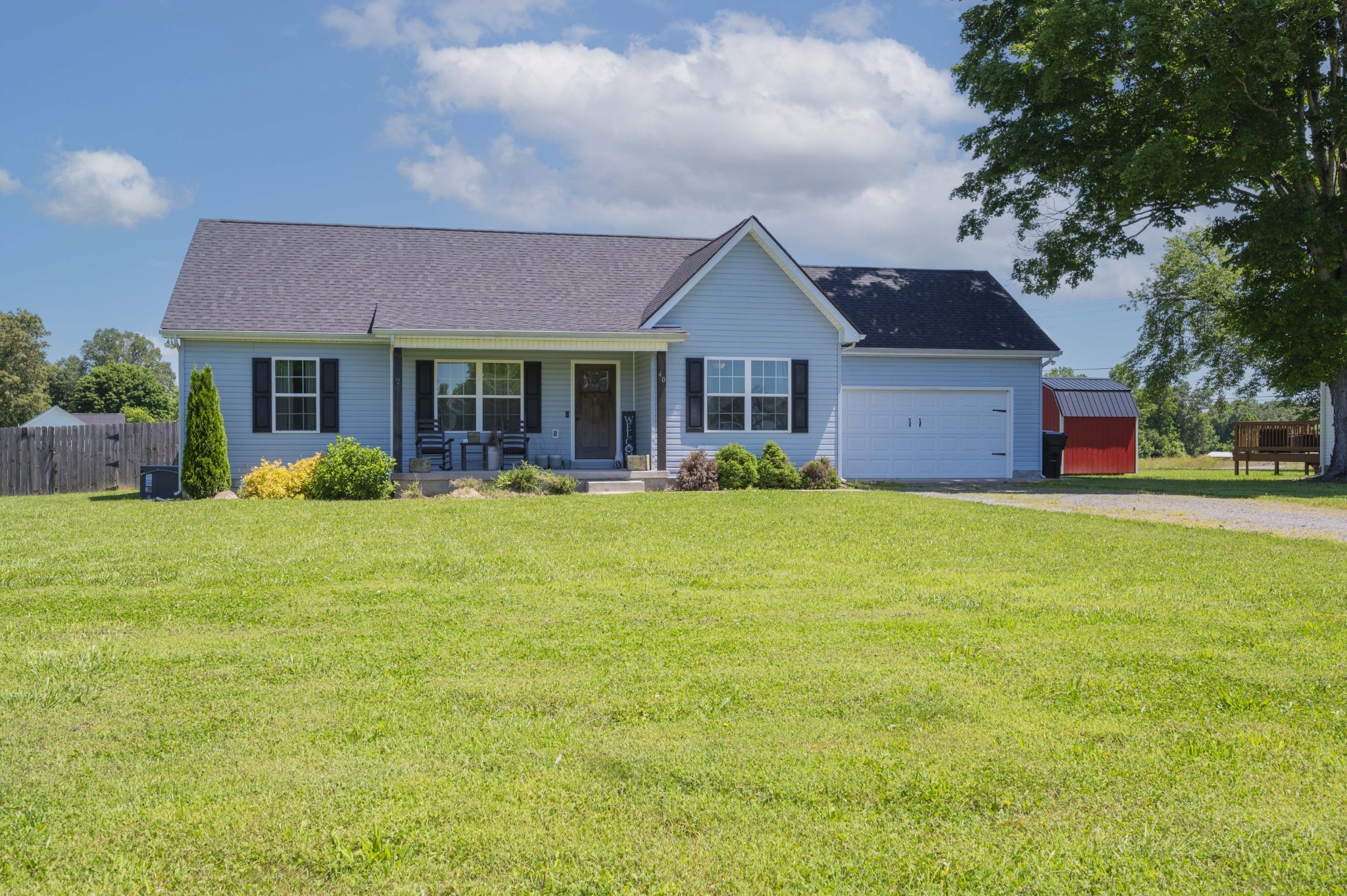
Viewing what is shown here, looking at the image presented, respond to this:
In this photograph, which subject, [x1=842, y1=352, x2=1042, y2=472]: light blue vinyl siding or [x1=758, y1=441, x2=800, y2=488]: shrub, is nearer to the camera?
[x1=758, y1=441, x2=800, y2=488]: shrub

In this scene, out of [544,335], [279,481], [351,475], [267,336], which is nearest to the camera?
[351,475]

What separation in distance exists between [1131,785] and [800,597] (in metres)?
3.89

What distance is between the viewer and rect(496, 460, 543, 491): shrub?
17578 mm

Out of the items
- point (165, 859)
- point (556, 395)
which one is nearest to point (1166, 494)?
point (556, 395)

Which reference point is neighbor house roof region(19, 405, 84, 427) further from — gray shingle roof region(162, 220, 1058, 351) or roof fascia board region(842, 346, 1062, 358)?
roof fascia board region(842, 346, 1062, 358)

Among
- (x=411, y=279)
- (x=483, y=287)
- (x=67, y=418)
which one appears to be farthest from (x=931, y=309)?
(x=67, y=418)

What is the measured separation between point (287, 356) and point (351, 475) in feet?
13.2

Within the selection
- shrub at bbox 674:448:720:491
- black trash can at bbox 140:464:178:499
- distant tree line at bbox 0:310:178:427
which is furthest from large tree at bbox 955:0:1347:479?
distant tree line at bbox 0:310:178:427

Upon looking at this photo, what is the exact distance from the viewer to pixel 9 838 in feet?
11.2

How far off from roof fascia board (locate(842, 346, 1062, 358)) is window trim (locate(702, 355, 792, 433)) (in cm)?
270

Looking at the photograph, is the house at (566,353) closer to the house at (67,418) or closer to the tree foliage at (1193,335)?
the tree foliage at (1193,335)

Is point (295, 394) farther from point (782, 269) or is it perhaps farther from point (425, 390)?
point (782, 269)

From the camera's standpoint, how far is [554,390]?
67.4 feet

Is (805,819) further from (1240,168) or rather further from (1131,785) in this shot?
(1240,168)
